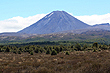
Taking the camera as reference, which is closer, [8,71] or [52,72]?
[52,72]

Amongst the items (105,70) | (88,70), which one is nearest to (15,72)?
(88,70)

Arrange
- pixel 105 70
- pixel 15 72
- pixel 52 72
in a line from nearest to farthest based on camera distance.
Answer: pixel 105 70, pixel 52 72, pixel 15 72

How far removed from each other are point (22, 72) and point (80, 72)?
5.29 meters

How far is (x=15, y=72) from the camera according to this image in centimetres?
1512

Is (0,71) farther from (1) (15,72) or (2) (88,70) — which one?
(2) (88,70)

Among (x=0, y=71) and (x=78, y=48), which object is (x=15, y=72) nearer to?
(x=0, y=71)

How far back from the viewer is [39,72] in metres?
14.4

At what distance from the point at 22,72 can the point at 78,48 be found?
2226 inches

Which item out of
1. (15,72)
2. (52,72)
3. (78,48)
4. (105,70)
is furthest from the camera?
(78,48)

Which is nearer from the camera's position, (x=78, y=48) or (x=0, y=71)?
(x=0, y=71)

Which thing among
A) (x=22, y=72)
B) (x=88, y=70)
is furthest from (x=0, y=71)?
Answer: (x=88, y=70)

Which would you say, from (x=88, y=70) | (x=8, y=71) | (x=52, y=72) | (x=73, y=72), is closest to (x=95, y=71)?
(x=88, y=70)

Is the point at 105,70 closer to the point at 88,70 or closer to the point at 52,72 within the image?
the point at 88,70

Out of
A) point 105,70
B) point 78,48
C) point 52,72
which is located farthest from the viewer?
point 78,48
